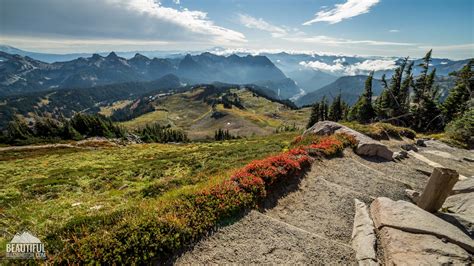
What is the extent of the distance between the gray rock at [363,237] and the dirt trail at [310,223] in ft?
1.11

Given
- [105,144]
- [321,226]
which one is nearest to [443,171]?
[321,226]

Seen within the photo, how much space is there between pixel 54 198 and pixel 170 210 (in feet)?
47.4

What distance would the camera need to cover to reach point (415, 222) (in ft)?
35.2

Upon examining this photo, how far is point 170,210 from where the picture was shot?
1041 cm

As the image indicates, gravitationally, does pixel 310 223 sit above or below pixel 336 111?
above

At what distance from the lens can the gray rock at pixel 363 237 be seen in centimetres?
1002

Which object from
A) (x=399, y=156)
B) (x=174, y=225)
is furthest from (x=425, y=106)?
(x=174, y=225)

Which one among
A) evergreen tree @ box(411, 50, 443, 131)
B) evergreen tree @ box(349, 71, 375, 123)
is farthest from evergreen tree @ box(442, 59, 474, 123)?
evergreen tree @ box(349, 71, 375, 123)

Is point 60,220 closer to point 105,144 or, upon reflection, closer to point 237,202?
point 237,202

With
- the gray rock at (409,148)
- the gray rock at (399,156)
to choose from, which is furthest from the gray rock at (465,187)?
the gray rock at (409,148)

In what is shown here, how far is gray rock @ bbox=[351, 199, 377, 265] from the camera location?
1002 centimetres

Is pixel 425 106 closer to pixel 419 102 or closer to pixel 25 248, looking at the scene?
pixel 419 102

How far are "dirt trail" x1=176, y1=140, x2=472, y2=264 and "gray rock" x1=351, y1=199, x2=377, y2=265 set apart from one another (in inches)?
13.4

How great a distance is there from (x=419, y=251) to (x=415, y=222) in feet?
6.47
